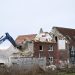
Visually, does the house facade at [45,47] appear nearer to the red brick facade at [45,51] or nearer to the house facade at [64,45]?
the red brick facade at [45,51]

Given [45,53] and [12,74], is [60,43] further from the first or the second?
[12,74]

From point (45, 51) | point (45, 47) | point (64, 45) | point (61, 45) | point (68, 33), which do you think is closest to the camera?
point (45, 51)

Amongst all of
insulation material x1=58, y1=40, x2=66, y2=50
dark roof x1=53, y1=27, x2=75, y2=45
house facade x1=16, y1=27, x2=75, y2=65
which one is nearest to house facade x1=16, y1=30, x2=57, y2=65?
house facade x1=16, y1=27, x2=75, y2=65

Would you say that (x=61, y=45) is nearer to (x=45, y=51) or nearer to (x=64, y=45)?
(x=64, y=45)

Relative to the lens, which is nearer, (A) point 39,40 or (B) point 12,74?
(B) point 12,74

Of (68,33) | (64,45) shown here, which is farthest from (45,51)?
(68,33)

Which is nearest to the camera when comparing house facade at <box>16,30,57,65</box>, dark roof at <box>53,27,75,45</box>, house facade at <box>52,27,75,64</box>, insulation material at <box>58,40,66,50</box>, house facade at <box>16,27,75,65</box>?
house facade at <box>16,30,57,65</box>

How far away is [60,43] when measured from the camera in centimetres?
7744

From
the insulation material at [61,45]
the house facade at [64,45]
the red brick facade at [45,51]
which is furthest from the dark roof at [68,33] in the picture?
the red brick facade at [45,51]

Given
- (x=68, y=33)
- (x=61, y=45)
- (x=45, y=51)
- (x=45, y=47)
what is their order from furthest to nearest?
(x=68, y=33) < (x=61, y=45) < (x=45, y=47) < (x=45, y=51)

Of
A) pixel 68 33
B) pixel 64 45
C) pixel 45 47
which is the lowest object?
pixel 45 47

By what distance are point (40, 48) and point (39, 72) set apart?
37.3 metres

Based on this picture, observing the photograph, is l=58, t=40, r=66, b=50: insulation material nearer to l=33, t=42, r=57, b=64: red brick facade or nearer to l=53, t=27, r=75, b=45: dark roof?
l=33, t=42, r=57, b=64: red brick facade

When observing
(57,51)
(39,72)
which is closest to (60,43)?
(57,51)
